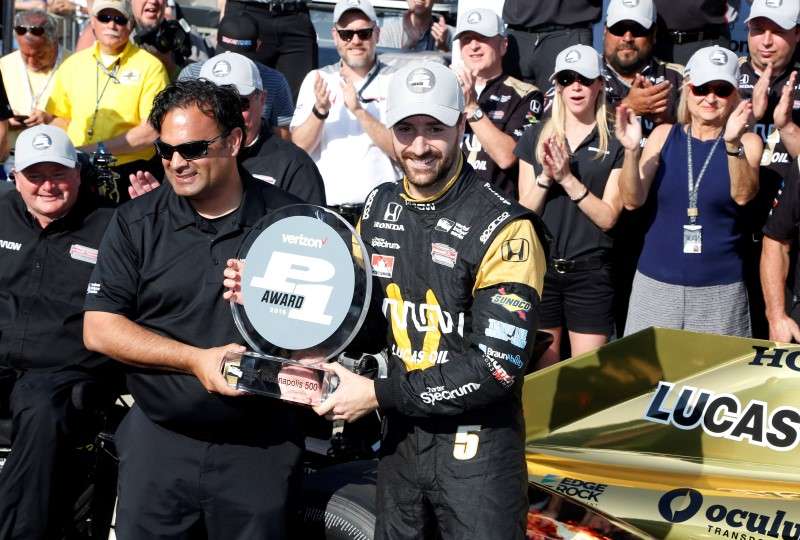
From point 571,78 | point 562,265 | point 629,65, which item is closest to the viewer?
point 562,265

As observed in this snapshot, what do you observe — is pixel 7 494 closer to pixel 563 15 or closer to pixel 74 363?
pixel 74 363

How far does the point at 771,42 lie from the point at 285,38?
370 cm

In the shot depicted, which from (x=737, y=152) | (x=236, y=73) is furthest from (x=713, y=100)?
(x=236, y=73)

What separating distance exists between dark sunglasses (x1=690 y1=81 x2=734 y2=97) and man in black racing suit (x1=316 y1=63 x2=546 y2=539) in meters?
2.51

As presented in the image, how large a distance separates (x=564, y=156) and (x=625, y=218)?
1.72ft

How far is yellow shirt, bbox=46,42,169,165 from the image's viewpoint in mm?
7469

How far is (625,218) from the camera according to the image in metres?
6.05

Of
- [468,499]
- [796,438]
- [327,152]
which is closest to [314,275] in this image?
[468,499]

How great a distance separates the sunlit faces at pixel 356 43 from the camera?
23.0 feet

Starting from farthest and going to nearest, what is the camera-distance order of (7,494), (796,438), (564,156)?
(564,156) → (7,494) → (796,438)

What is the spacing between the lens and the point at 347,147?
22.9 ft

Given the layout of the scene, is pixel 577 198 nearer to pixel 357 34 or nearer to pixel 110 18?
pixel 357 34

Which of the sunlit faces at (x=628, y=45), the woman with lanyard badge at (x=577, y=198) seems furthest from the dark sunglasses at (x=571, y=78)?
the sunlit faces at (x=628, y=45)

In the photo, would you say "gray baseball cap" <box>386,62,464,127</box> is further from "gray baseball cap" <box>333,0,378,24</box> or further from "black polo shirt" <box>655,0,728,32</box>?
"black polo shirt" <box>655,0,728,32</box>
